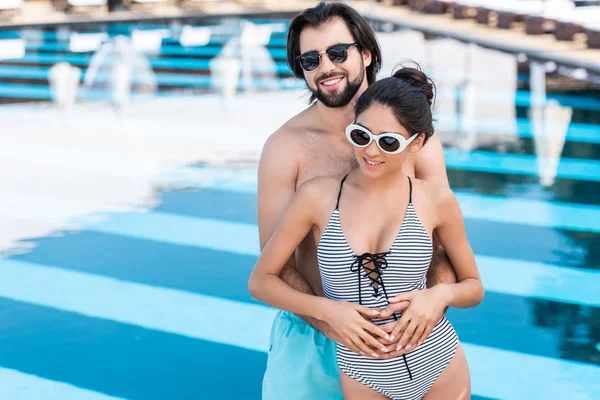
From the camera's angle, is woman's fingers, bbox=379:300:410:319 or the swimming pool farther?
the swimming pool

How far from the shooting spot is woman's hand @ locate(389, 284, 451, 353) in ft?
6.50

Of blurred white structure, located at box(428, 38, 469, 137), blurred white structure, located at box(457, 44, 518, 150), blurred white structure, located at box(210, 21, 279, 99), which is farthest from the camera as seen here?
blurred white structure, located at box(210, 21, 279, 99)

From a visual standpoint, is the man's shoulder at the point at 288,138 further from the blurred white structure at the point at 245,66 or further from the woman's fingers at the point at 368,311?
the blurred white structure at the point at 245,66

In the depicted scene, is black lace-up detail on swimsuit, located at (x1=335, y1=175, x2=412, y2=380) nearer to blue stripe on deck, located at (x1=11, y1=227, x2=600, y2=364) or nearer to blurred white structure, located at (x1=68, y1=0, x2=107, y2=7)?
blue stripe on deck, located at (x1=11, y1=227, x2=600, y2=364)

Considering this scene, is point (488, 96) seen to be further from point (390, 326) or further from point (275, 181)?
point (390, 326)

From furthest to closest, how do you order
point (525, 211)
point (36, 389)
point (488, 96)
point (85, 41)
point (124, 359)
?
point (85, 41)
point (488, 96)
point (525, 211)
point (124, 359)
point (36, 389)

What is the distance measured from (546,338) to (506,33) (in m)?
10.9

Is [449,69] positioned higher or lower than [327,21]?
lower

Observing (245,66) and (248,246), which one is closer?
(248,246)

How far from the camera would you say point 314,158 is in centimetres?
242

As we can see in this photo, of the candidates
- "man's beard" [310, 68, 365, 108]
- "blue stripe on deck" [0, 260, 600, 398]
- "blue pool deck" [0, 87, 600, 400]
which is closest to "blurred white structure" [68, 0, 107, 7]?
"blue pool deck" [0, 87, 600, 400]

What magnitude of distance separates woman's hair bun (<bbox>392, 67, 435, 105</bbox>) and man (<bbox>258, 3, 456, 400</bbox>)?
0.27m

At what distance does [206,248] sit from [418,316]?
3449mm

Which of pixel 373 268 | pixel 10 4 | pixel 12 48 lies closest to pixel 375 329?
pixel 373 268
